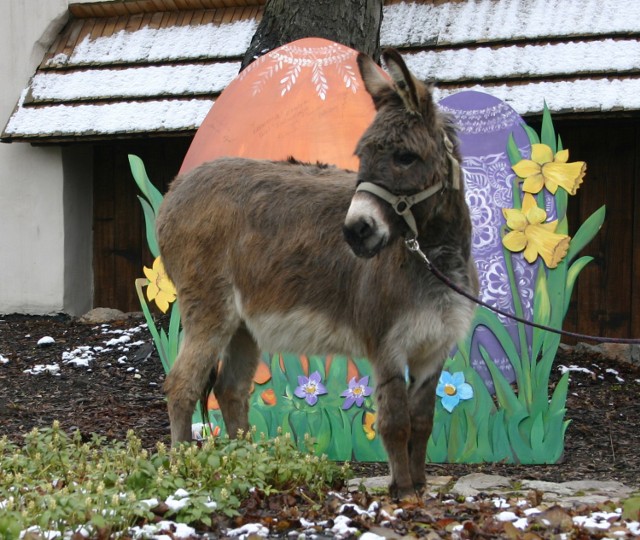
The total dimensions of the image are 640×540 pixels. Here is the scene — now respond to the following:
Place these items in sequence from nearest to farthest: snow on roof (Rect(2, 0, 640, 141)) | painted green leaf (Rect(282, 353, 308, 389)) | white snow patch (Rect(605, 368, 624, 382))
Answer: painted green leaf (Rect(282, 353, 308, 389)) → white snow patch (Rect(605, 368, 624, 382)) → snow on roof (Rect(2, 0, 640, 141))

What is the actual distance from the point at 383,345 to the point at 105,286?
6.97m

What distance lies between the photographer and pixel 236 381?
584cm

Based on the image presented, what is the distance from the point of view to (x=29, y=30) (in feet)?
37.4

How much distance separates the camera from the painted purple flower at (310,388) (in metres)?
6.71

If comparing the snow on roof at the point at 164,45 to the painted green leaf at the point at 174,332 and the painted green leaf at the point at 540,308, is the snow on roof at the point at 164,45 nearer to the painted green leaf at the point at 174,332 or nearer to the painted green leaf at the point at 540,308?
the painted green leaf at the point at 174,332

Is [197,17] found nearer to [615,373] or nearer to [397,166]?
[615,373]

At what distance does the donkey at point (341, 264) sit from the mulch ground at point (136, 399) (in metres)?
1.35

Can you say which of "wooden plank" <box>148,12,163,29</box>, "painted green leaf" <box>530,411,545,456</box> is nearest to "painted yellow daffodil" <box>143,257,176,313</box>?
"painted green leaf" <box>530,411,545,456</box>

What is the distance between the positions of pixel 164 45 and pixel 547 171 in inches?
216

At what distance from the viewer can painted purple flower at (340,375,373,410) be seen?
6.65 metres

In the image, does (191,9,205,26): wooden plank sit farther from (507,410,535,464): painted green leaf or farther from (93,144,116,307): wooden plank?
(507,410,535,464): painted green leaf

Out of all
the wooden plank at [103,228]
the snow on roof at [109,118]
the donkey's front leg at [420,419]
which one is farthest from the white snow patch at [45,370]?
the donkey's front leg at [420,419]

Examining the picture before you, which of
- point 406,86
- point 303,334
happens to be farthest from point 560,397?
point 406,86

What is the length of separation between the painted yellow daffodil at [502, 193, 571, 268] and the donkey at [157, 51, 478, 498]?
156 centimetres
